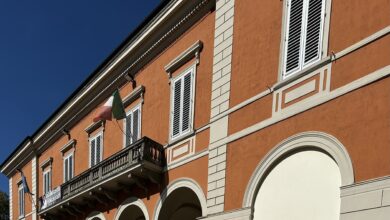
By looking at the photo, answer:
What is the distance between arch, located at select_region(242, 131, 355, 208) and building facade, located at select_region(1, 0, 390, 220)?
27mm

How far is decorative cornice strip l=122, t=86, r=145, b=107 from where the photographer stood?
53.8ft

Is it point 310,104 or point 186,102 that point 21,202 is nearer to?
point 186,102

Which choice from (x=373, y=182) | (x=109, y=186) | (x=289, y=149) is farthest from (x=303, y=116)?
(x=109, y=186)

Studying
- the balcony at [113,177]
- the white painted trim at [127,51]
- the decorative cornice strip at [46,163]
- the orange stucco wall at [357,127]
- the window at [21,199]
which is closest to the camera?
the orange stucco wall at [357,127]

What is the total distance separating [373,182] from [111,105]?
409 inches

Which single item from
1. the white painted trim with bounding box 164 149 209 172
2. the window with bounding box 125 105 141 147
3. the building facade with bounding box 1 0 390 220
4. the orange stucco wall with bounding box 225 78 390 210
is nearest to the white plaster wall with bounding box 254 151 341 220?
the building facade with bounding box 1 0 390 220

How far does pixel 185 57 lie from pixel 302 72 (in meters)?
5.33

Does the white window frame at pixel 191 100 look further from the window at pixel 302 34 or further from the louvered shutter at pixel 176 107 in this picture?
the window at pixel 302 34

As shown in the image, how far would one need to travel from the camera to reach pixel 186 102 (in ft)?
45.4

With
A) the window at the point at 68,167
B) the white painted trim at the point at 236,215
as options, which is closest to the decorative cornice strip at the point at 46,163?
the window at the point at 68,167

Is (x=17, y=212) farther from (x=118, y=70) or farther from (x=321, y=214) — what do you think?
(x=321, y=214)

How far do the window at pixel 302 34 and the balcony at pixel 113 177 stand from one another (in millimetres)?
5930

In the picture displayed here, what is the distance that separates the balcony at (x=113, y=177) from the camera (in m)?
14.4

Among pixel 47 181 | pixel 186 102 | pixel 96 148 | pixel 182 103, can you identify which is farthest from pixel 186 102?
pixel 47 181
